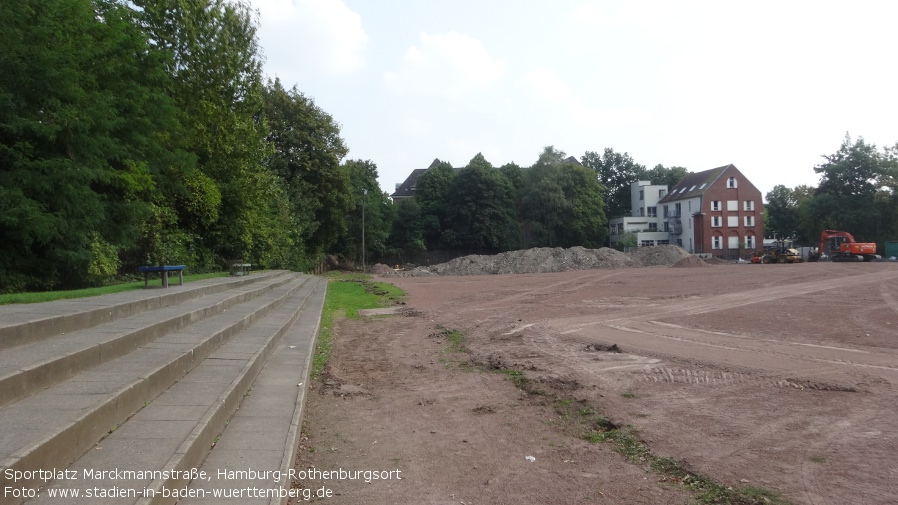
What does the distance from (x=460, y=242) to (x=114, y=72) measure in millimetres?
56351

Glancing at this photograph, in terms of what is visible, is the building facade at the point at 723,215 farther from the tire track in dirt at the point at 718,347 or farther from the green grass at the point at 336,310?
the tire track in dirt at the point at 718,347

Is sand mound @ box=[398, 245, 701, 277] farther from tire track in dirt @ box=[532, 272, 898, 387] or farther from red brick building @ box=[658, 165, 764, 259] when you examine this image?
tire track in dirt @ box=[532, 272, 898, 387]

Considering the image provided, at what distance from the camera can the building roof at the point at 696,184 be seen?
238 ft

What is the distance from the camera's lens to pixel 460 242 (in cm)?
7081

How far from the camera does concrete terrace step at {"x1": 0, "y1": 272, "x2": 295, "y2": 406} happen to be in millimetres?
4504

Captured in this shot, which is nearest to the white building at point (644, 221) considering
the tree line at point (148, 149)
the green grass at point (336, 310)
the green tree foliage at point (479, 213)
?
the green tree foliage at point (479, 213)

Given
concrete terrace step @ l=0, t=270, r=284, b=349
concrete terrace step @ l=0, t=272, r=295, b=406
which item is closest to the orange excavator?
concrete terrace step @ l=0, t=270, r=284, b=349

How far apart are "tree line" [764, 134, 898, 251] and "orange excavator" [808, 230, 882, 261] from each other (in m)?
15.5

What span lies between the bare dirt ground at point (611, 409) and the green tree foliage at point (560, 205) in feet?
185

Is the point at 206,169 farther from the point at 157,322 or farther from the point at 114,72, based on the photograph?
the point at 157,322

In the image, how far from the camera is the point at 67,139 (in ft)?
43.9

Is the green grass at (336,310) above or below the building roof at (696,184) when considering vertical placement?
below

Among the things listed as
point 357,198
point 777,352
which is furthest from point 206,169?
point 357,198

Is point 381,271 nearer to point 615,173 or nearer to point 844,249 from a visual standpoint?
point 844,249
